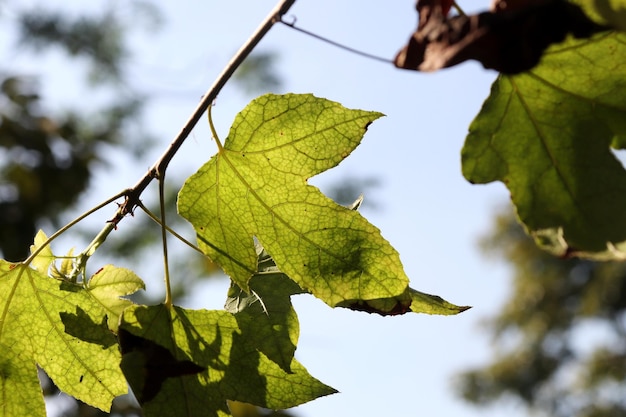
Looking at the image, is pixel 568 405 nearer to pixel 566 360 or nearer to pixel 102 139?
pixel 566 360

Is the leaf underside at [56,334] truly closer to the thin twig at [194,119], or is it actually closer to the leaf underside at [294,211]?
the thin twig at [194,119]

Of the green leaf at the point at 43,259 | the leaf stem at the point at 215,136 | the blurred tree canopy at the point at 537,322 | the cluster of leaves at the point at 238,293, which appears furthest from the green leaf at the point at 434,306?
the blurred tree canopy at the point at 537,322

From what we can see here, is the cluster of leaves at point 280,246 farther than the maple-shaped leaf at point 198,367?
No

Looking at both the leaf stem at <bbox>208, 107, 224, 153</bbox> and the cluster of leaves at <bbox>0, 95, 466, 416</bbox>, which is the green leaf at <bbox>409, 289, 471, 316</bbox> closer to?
the cluster of leaves at <bbox>0, 95, 466, 416</bbox>

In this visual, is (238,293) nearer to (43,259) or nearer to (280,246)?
(280,246)

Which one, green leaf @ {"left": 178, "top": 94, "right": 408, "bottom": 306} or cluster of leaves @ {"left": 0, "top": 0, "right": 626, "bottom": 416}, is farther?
green leaf @ {"left": 178, "top": 94, "right": 408, "bottom": 306}

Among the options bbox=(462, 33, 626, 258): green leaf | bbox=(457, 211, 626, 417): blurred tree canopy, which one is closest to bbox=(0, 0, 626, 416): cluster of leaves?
bbox=(462, 33, 626, 258): green leaf

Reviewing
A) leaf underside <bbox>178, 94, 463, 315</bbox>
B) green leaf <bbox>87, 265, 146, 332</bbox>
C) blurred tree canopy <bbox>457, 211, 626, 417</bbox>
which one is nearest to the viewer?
leaf underside <bbox>178, 94, 463, 315</bbox>
